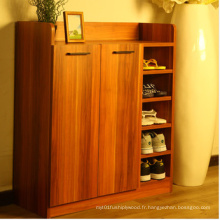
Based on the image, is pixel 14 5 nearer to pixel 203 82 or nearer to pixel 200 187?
pixel 203 82

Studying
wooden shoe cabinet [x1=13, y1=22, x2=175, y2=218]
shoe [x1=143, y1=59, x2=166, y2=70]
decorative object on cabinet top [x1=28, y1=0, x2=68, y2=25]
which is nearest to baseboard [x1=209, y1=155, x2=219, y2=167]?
wooden shoe cabinet [x1=13, y1=22, x2=175, y2=218]

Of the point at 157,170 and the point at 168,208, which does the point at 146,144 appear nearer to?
the point at 157,170

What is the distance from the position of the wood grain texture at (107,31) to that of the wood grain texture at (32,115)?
0.27 metres

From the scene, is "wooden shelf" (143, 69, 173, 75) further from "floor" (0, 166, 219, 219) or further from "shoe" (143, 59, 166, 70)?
"floor" (0, 166, 219, 219)

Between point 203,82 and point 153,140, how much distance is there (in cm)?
53

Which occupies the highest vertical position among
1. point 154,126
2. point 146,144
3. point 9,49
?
point 9,49

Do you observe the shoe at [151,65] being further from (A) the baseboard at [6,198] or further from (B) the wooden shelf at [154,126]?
(A) the baseboard at [6,198]

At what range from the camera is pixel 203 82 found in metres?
3.51

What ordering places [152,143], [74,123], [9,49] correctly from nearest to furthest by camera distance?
1. [74,123]
2. [9,49]
3. [152,143]

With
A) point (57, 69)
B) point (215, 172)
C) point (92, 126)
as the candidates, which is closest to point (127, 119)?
point (92, 126)

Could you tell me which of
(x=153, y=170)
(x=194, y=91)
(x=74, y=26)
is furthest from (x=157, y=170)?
Result: (x=74, y=26)

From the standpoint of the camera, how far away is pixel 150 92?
334 cm

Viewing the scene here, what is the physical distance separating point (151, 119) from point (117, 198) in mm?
584

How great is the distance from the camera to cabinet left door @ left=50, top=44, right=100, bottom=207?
2855 mm
